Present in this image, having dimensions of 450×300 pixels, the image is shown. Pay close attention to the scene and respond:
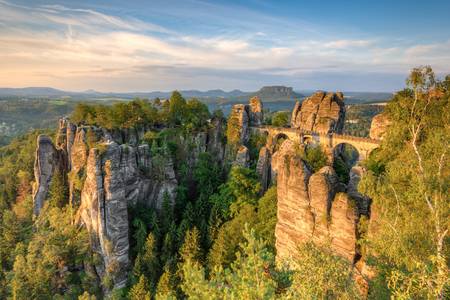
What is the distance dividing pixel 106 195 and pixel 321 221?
23658 millimetres

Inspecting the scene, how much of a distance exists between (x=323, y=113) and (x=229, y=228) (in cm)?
2459

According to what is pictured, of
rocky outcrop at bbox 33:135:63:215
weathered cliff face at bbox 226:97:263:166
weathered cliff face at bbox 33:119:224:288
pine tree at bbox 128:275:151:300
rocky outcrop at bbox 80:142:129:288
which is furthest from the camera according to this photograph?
weathered cliff face at bbox 226:97:263:166

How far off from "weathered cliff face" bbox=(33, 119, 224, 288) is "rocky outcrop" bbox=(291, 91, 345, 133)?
46.7 feet

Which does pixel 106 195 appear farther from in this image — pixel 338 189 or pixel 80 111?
pixel 338 189

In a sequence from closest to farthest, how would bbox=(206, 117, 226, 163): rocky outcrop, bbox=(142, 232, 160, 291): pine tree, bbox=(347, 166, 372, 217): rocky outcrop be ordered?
bbox=(347, 166, 372, 217): rocky outcrop
bbox=(142, 232, 160, 291): pine tree
bbox=(206, 117, 226, 163): rocky outcrop

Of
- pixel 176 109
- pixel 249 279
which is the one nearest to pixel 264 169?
pixel 176 109

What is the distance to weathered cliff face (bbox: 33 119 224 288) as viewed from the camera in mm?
32375

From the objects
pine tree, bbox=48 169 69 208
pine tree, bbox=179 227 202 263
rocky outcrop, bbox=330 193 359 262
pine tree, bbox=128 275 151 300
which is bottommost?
pine tree, bbox=128 275 151 300

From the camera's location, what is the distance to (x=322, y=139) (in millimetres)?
42312

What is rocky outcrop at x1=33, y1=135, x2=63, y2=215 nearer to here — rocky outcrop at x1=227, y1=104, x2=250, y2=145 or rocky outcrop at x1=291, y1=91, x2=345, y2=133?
rocky outcrop at x1=227, y1=104, x2=250, y2=145

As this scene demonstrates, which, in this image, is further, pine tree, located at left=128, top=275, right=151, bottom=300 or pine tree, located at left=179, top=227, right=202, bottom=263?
pine tree, located at left=179, top=227, right=202, bottom=263

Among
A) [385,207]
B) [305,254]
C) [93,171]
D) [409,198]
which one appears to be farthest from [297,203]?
[93,171]

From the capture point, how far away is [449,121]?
55.8 ft

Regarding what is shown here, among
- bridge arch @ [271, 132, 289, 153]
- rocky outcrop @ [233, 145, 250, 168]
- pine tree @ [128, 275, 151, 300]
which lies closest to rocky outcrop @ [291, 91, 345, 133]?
bridge arch @ [271, 132, 289, 153]
